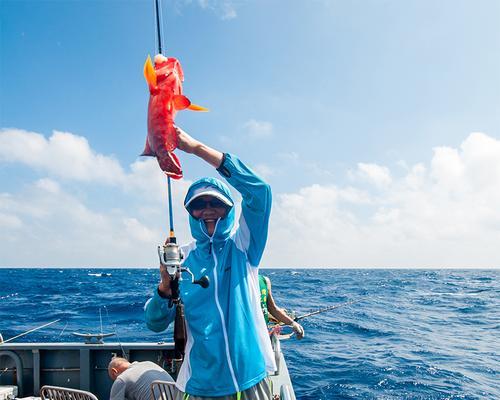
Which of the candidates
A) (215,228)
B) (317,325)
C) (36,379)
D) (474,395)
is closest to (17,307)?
(317,325)

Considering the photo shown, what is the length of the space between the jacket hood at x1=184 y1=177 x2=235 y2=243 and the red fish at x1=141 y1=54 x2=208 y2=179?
13 centimetres

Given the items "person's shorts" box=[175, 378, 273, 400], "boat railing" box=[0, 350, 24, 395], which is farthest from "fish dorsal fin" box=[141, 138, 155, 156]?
"boat railing" box=[0, 350, 24, 395]

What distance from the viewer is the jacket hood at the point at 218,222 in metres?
2.02

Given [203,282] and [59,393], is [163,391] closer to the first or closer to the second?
[59,393]

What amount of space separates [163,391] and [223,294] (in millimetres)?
2290

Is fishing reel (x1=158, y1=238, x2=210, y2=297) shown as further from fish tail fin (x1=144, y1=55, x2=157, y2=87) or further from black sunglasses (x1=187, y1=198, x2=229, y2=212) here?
fish tail fin (x1=144, y1=55, x2=157, y2=87)


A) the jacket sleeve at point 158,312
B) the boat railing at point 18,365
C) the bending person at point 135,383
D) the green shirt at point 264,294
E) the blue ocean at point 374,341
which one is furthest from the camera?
the blue ocean at point 374,341

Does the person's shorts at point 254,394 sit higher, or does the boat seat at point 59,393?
the person's shorts at point 254,394

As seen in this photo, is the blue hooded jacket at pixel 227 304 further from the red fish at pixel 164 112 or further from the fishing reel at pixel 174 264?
the red fish at pixel 164 112

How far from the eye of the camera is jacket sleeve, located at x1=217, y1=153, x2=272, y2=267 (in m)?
1.90

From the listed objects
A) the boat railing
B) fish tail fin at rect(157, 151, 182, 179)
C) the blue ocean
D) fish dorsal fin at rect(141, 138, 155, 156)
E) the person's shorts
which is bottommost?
the blue ocean

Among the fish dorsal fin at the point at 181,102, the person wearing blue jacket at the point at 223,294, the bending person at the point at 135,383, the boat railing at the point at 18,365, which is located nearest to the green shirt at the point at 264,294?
the bending person at the point at 135,383

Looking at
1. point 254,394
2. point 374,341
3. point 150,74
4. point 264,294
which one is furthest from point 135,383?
point 374,341

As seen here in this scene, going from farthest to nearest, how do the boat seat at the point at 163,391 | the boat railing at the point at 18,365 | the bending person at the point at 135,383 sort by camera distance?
the boat railing at the point at 18,365 < the bending person at the point at 135,383 < the boat seat at the point at 163,391
